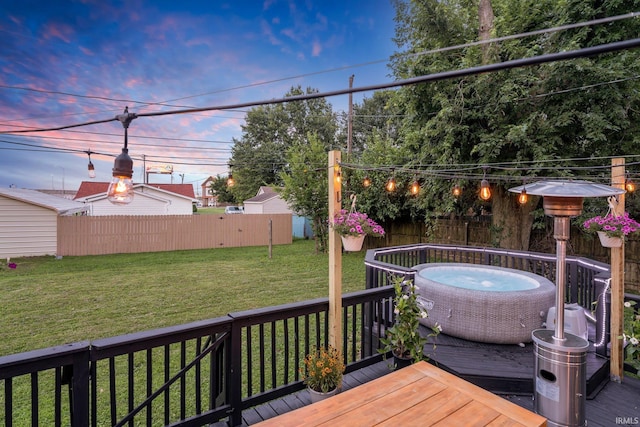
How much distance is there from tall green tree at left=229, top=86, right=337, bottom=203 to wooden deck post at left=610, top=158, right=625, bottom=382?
2248 cm

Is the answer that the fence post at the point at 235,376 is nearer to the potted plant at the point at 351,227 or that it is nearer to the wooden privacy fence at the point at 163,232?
the potted plant at the point at 351,227

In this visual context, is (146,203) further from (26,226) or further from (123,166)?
(123,166)

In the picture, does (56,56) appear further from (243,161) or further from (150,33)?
(243,161)

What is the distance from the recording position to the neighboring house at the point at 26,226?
988 centimetres

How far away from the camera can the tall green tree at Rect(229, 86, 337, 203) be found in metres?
24.9

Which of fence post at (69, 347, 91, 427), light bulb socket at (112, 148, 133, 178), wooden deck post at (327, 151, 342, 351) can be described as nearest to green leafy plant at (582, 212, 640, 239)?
wooden deck post at (327, 151, 342, 351)

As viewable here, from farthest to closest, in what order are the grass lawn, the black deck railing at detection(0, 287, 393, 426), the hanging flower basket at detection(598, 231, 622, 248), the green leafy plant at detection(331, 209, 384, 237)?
the grass lawn < the hanging flower basket at detection(598, 231, 622, 248) < the green leafy plant at detection(331, 209, 384, 237) < the black deck railing at detection(0, 287, 393, 426)

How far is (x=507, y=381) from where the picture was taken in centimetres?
289

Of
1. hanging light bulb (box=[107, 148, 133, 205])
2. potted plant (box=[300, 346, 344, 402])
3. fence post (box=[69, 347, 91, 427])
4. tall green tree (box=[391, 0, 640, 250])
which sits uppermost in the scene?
tall green tree (box=[391, 0, 640, 250])

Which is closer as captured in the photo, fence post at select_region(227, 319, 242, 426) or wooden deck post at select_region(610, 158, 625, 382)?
fence post at select_region(227, 319, 242, 426)

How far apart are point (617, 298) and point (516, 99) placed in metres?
4.66

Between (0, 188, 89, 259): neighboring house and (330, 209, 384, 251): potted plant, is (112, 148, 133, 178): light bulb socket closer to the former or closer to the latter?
(330, 209, 384, 251): potted plant

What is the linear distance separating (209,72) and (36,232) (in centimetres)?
822

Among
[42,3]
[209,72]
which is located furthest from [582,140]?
[42,3]
